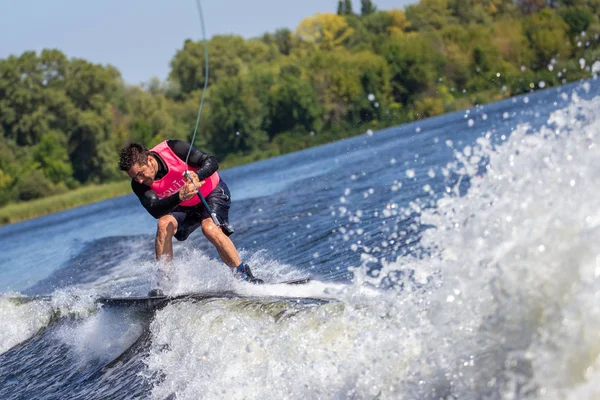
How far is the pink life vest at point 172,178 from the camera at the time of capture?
24.4ft

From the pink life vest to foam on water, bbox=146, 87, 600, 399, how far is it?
2.57 m

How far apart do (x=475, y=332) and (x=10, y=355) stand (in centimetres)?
671

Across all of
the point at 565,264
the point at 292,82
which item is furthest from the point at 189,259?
the point at 292,82

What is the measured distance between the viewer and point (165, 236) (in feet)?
24.4

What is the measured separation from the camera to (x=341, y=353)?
4.44m

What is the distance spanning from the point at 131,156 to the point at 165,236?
0.88m

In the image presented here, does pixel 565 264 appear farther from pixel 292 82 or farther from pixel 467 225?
pixel 292 82

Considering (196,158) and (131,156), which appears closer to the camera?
(131,156)

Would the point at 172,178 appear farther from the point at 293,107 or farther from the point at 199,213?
the point at 293,107

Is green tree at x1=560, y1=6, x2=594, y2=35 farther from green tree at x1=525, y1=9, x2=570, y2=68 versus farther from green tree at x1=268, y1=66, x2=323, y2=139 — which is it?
green tree at x1=268, y1=66, x2=323, y2=139

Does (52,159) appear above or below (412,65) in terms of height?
below

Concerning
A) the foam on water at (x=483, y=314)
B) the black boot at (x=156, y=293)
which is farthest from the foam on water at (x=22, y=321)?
the foam on water at (x=483, y=314)

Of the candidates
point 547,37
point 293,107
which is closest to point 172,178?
point 547,37

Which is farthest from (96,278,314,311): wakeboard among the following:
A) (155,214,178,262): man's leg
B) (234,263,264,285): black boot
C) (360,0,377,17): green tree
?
(360,0,377,17): green tree
